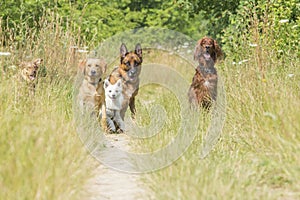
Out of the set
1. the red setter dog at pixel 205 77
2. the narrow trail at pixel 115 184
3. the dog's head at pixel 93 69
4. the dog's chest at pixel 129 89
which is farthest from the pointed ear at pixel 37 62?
the narrow trail at pixel 115 184

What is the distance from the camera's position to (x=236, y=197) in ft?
14.0

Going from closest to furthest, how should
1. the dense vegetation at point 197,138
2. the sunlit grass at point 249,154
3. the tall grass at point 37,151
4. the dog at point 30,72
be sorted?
the tall grass at point 37,151
the dense vegetation at point 197,138
the sunlit grass at point 249,154
the dog at point 30,72

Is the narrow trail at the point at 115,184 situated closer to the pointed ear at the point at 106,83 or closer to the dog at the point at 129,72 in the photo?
the pointed ear at the point at 106,83

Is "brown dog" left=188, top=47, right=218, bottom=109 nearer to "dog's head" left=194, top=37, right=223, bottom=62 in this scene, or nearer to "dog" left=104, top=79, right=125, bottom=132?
"dog's head" left=194, top=37, right=223, bottom=62

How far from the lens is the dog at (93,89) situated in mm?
8164

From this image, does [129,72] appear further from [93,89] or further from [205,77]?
[205,77]

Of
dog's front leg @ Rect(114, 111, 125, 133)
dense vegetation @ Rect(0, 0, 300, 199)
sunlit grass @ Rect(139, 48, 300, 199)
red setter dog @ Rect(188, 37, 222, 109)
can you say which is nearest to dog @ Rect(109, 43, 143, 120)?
dog's front leg @ Rect(114, 111, 125, 133)

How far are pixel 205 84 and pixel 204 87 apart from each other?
41mm

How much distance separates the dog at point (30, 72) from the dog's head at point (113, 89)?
0.91 m

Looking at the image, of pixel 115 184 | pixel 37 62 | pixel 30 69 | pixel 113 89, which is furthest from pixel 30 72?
pixel 115 184

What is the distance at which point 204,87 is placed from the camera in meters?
8.35

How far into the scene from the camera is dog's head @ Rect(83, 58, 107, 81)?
8203 mm

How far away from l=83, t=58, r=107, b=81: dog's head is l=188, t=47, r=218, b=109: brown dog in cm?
121

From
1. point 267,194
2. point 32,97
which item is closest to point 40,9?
point 32,97
